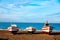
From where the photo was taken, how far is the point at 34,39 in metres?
16.3

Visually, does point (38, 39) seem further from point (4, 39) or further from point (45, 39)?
point (4, 39)

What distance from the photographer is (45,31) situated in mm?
19422

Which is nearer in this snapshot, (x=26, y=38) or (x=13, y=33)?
(x=26, y=38)

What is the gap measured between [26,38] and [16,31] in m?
3.02

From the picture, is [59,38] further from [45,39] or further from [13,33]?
[13,33]

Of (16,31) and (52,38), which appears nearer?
(52,38)

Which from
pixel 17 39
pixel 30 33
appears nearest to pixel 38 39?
pixel 17 39

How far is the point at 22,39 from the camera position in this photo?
16109 millimetres

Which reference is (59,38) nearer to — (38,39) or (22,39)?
(38,39)

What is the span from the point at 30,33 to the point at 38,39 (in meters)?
3.11

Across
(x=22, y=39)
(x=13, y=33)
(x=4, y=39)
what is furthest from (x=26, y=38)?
(x=13, y=33)

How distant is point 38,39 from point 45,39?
50 centimetres

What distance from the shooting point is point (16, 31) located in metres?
19.4

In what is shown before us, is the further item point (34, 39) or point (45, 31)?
point (45, 31)
